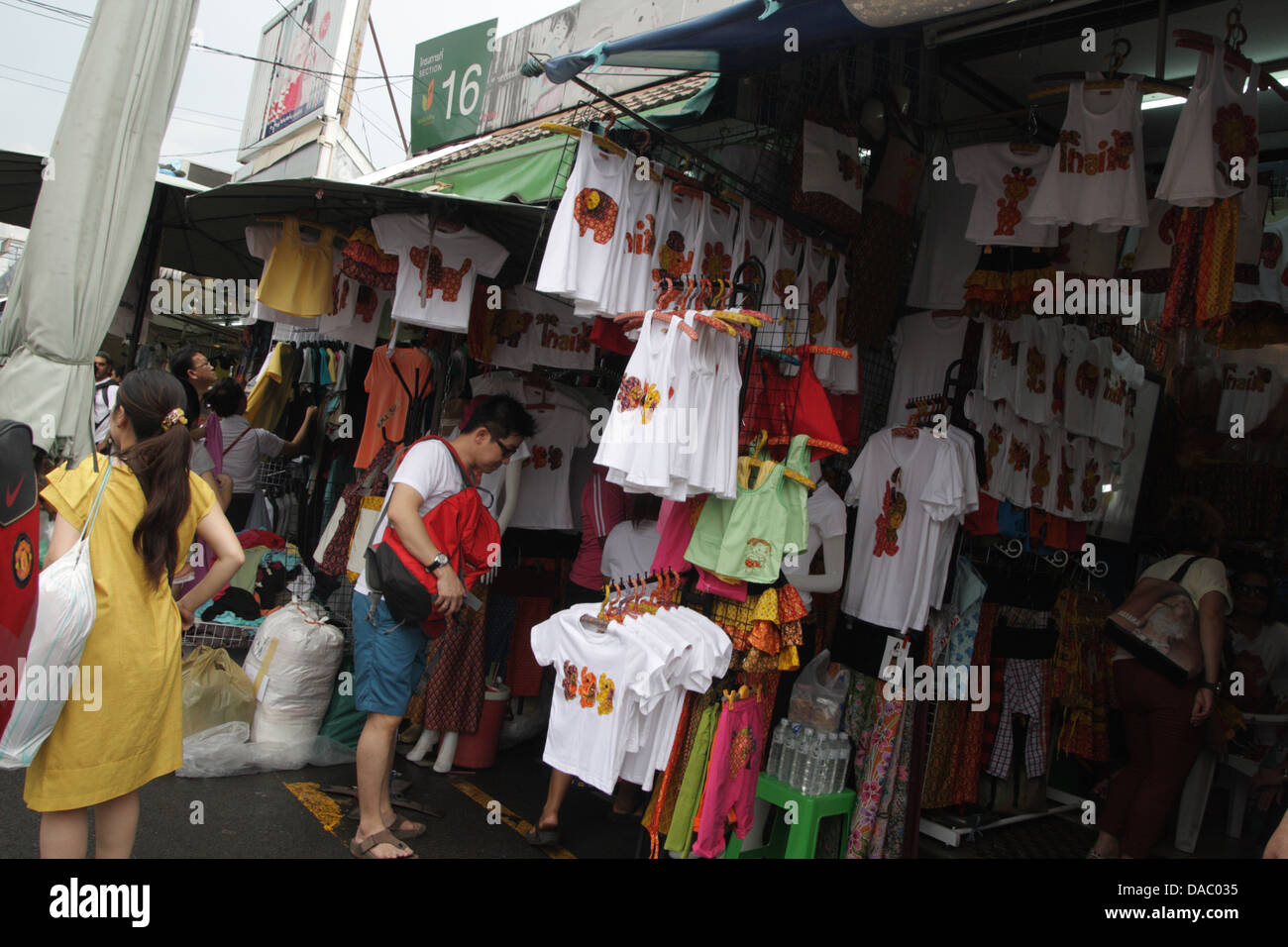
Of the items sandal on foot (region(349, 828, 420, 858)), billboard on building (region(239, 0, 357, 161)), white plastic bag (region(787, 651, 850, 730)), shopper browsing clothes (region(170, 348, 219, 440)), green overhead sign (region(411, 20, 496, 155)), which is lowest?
sandal on foot (region(349, 828, 420, 858))

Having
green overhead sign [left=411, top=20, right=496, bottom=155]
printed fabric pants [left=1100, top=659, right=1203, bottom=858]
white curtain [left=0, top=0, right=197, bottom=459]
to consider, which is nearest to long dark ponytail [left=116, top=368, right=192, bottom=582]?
white curtain [left=0, top=0, right=197, bottom=459]

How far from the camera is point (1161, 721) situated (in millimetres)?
5023

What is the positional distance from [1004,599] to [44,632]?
5198 mm

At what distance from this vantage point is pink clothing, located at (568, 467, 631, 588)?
5.58m

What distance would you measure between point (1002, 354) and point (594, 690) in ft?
10.6

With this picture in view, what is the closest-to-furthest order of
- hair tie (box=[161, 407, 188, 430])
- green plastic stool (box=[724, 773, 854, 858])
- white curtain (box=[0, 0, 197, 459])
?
hair tie (box=[161, 407, 188, 430]) < white curtain (box=[0, 0, 197, 459]) < green plastic stool (box=[724, 773, 854, 858])

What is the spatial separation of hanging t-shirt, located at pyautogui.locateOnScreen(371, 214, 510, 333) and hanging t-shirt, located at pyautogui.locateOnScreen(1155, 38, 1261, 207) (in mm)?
3721

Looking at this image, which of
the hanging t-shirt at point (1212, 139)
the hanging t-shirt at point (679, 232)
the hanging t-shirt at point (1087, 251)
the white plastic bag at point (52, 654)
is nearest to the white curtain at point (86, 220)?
the white plastic bag at point (52, 654)

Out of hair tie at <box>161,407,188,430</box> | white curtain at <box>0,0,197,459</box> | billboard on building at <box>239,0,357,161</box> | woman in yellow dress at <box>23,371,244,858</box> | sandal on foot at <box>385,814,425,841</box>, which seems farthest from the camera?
billboard on building at <box>239,0,357,161</box>

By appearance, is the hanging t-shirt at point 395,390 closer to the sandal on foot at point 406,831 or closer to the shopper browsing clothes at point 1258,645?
the sandal on foot at point 406,831

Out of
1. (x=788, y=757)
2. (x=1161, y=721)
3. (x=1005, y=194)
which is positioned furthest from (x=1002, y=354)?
(x=788, y=757)

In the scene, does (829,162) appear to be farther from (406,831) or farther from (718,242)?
(406,831)

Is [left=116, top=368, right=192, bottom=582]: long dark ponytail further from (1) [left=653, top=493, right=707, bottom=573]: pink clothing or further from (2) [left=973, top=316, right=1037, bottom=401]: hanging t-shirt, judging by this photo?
(2) [left=973, top=316, right=1037, bottom=401]: hanging t-shirt
